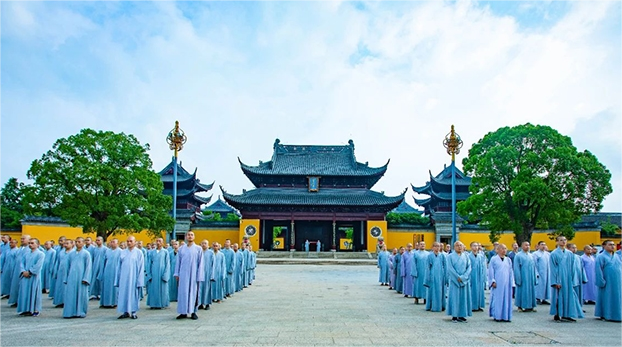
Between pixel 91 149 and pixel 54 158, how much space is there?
69.1 inches

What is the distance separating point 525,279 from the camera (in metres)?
11.8

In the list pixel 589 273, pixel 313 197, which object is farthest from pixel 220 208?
pixel 589 273

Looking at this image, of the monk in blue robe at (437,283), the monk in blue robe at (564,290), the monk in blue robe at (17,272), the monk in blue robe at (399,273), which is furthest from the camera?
the monk in blue robe at (399,273)

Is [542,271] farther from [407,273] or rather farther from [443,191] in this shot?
[443,191]

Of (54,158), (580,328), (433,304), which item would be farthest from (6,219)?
(580,328)

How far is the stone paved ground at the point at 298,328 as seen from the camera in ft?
24.9

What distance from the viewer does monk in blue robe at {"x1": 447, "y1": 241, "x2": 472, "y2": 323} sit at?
32.0ft

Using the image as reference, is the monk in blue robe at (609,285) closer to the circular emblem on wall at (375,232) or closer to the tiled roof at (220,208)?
the circular emblem on wall at (375,232)

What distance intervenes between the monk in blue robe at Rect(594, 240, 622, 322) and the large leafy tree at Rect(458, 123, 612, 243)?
15274 millimetres

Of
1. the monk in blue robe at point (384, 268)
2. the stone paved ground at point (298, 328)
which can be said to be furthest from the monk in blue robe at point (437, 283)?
the monk in blue robe at point (384, 268)

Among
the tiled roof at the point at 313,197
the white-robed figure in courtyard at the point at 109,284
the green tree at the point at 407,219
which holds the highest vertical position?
the tiled roof at the point at 313,197

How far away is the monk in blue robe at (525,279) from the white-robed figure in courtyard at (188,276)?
6.92 m

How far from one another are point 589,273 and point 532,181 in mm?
13461

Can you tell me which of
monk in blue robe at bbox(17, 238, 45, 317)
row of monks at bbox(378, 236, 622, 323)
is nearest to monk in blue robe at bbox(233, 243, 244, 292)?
monk in blue robe at bbox(17, 238, 45, 317)
